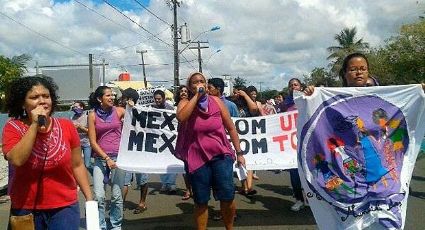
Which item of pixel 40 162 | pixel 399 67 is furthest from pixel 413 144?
pixel 399 67

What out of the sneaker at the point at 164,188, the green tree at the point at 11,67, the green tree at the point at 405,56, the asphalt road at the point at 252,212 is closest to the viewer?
the asphalt road at the point at 252,212

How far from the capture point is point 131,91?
24.5 ft

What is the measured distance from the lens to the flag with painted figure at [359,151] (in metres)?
3.72

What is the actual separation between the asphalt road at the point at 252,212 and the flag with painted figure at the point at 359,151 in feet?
6.93

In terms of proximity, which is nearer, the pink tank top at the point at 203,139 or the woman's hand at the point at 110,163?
the pink tank top at the point at 203,139

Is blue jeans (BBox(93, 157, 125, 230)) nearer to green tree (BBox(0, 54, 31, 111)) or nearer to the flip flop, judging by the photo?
the flip flop

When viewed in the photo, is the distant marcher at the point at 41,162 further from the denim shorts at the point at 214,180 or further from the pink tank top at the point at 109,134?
the pink tank top at the point at 109,134

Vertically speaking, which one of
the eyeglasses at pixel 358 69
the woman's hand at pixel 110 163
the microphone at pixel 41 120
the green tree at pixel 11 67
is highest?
the green tree at pixel 11 67

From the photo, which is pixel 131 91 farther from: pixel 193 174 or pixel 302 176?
pixel 302 176

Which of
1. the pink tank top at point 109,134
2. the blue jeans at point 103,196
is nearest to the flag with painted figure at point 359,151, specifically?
the blue jeans at point 103,196

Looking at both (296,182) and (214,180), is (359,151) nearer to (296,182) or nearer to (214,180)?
(214,180)

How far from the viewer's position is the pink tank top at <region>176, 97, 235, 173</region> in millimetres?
4930

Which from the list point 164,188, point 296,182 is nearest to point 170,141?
point 296,182

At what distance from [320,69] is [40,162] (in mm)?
70248
